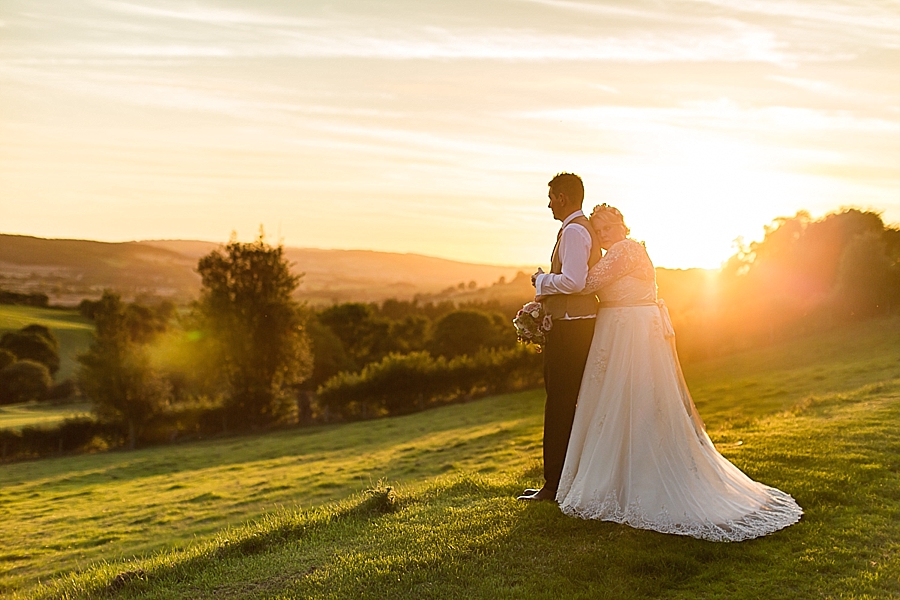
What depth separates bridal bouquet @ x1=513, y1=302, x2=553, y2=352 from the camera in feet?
24.9

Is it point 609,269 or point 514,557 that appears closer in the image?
point 514,557

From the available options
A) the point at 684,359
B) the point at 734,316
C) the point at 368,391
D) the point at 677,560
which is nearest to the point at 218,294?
the point at 368,391

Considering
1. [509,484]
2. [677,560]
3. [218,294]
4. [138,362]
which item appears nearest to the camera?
[677,560]

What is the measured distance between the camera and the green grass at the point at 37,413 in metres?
42.1

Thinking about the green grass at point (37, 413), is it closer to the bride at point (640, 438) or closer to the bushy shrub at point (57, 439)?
the bushy shrub at point (57, 439)

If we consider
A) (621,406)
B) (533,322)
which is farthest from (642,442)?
(533,322)

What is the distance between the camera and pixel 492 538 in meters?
6.74

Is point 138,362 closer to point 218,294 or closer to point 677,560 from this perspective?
point 218,294

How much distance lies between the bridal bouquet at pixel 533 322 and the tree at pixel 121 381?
40946mm

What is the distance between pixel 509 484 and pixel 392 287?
175039 millimetres

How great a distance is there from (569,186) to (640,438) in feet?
8.82

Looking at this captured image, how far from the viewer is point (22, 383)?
206ft

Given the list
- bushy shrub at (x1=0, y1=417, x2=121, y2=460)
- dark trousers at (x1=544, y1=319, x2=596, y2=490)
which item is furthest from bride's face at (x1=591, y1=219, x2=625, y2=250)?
bushy shrub at (x1=0, y1=417, x2=121, y2=460)

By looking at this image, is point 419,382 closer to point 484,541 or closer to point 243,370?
point 243,370
